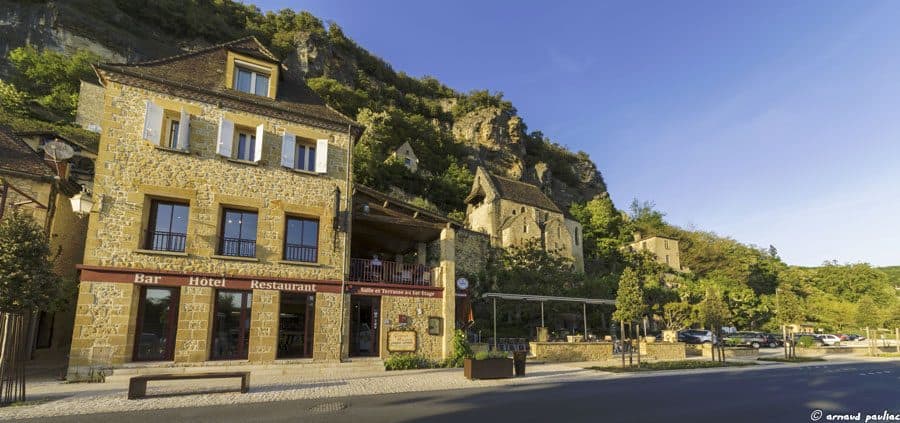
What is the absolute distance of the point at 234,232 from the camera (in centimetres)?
1412

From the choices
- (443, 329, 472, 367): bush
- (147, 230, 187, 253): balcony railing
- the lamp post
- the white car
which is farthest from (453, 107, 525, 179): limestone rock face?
the lamp post

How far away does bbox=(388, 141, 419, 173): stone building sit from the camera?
147 ft

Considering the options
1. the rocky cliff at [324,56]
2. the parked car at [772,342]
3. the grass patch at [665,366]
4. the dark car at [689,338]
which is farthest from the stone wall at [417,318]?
the parked car at [772,342]

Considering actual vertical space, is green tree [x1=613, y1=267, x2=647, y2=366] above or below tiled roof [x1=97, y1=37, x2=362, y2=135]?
below

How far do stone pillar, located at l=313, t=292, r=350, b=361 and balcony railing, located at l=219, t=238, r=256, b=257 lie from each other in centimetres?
259

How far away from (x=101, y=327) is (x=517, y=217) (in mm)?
32609

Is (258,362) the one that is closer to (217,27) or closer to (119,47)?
(119,47)

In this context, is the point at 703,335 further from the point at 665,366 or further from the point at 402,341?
the point at 402,341

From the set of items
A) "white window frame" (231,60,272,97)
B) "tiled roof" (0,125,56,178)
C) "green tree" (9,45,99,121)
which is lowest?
"tiled roof" (0,125,56,178)

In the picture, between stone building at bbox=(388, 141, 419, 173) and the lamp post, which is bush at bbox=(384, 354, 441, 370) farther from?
stone building at bbox=(388, 141, 419, 173)

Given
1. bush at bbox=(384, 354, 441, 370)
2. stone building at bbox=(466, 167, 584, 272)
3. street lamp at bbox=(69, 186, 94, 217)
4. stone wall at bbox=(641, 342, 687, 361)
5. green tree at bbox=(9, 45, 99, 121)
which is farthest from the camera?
stone building at bbox=(466, 167, 584, 272)

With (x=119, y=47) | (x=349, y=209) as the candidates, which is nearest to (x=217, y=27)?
(x=119, y=47)

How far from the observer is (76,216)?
16000 millimetres

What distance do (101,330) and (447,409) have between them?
10216mm
